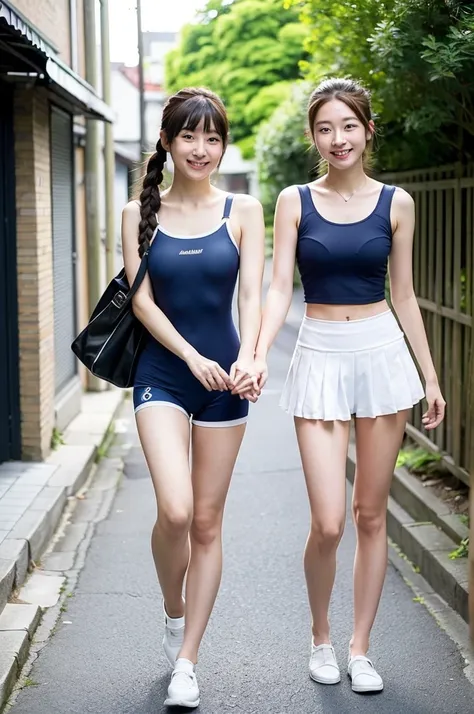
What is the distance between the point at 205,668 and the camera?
4.46 m

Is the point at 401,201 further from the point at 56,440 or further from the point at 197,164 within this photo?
the point at 56,440

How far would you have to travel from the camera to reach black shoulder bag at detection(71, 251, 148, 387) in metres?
4.00

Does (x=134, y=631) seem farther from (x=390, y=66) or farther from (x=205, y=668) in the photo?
(x=390, y=66)

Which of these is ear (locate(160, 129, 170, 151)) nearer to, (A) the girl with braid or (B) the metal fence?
(A) the girl with braid

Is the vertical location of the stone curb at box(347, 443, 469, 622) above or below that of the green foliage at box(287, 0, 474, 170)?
below

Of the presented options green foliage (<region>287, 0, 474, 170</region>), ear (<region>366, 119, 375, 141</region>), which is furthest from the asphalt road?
green foliage (<region>287, 0, 474, 170</region>)

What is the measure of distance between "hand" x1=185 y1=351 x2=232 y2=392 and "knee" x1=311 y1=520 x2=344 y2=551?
0.66 m

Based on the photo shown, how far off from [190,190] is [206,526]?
1.26m

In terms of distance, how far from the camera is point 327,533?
13.0 ft

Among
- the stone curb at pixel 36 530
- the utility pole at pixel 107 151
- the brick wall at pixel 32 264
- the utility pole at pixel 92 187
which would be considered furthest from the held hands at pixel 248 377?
the utility pole at pixel 107 151

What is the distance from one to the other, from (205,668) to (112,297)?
1632 mm

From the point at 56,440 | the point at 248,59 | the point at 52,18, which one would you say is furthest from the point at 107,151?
the point at 248,59

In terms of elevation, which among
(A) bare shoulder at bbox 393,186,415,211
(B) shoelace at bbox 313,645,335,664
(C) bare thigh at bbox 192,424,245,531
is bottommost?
(B) shoelace at bbox 313,645,335,664

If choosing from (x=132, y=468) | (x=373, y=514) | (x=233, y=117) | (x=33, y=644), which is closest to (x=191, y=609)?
(x=373, y=514)
